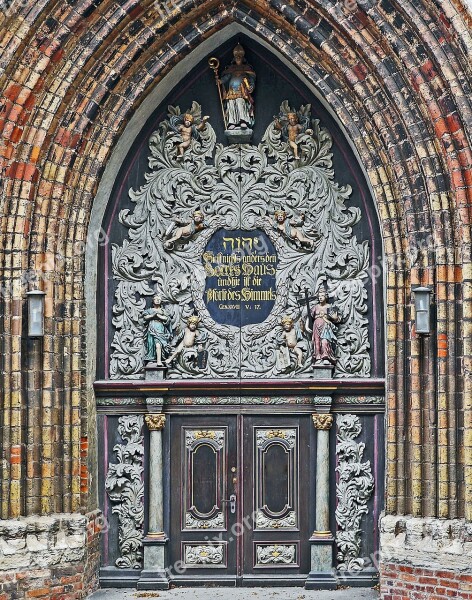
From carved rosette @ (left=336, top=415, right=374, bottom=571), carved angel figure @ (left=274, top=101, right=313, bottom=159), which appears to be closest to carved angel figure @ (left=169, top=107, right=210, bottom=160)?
carved angel figure @ (left=274, top=101, right=313, bottom=159)

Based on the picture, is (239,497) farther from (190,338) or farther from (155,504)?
(190,338)

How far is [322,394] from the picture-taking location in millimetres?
11766

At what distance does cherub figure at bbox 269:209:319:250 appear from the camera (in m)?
11.9

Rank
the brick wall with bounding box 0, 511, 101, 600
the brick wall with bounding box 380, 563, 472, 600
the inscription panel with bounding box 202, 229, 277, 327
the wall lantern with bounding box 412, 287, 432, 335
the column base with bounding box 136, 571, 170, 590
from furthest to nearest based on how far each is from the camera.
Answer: the inscription panel with bounding box 202, 229, 277, 327 → the column base with bounding box 136, 571, 170, 590 → the brick wall with bounding box 0, 511, 101, 600 → the wall lantern with bounding box 412, 287, 432, 335 → the brick wall with bounding box 380, 563, 472, 600

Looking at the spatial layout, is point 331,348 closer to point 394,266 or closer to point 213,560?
point 394,266

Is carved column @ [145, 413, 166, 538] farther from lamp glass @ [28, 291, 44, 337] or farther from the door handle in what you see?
lamp glass @ [28, 291, 44, 337]

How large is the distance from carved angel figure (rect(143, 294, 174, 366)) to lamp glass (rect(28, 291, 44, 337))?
1.18 m

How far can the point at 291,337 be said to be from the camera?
1194 cm

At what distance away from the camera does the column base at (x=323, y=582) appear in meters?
11.7

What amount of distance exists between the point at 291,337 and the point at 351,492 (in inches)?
63.4

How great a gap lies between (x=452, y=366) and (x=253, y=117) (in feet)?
10.6

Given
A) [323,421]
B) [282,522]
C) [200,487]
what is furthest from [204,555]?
[323,421]

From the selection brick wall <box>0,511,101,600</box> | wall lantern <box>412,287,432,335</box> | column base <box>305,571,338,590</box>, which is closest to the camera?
wall lantern <box>412,287,432,335</box>

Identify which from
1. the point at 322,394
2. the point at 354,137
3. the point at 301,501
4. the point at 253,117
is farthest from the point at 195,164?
the point at 301,501
